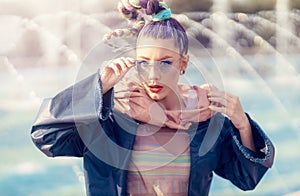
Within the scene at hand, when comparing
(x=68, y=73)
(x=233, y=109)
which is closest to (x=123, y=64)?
(x=233, y=109)

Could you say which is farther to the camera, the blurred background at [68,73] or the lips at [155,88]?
the blurred background at [68,73]

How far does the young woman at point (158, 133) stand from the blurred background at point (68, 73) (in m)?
0.36

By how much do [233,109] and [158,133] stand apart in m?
0.15

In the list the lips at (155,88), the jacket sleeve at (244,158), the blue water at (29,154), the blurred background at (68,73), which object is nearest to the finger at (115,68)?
the lips at (155,88)

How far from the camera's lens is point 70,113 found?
1173 millimetres

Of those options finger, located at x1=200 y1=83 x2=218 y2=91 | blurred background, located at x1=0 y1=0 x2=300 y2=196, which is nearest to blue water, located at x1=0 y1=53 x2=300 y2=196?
blurred background, located at x1=0 y1=0 x2=300 y2=196

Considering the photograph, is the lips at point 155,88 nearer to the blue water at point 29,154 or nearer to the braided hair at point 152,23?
the braided hair at point 152,23

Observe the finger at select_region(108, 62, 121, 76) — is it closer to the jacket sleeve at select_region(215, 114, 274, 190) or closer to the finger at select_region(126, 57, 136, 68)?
the finger at select_region(126, 57, 136, 68)

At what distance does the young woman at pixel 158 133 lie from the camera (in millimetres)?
1223

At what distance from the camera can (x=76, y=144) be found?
4.06 ft

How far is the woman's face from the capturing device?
1.24 m

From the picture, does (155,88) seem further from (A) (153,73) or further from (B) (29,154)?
(B) (29,154)

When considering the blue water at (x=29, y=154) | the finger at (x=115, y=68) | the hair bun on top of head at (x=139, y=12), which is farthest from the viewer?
the blue water at (x=29, y=154)

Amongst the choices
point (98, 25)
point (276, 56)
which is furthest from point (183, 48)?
point (276, 56)
